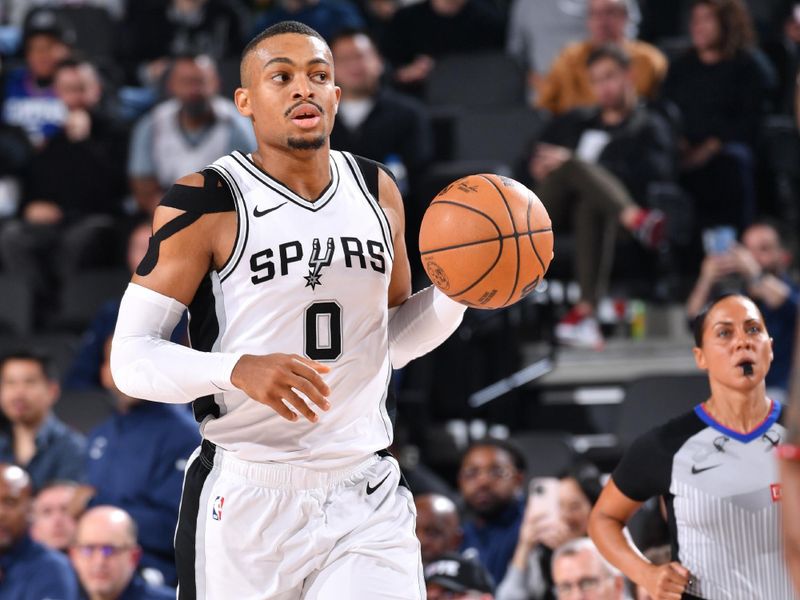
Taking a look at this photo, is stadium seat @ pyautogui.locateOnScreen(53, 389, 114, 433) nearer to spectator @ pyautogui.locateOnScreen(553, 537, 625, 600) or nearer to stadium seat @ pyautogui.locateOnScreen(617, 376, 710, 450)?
stadium seat @ pyautogui.locateOnScreen(617, 376, 710, 450)

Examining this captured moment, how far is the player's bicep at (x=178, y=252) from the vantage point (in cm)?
384

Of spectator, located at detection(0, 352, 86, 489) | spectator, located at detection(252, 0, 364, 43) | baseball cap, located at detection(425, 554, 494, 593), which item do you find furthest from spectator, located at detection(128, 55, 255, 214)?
baseball cap, located at detection(425, 554, 494, 593)

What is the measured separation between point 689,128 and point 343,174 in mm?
6093

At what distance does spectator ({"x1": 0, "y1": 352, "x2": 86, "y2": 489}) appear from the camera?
804 cm

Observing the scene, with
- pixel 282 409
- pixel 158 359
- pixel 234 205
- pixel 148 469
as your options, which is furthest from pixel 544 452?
pixel 282 409

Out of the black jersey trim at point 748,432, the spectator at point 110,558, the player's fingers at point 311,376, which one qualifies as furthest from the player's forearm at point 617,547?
the spectator at point 110,558

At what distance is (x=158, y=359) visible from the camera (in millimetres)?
3725

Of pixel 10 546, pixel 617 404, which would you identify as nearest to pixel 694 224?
pixel 617 404

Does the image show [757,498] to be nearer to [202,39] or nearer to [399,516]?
[399,516]

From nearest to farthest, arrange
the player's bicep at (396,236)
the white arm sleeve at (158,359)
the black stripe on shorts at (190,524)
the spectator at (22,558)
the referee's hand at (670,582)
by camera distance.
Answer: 1. the white arm sleeve at (158,359)
2. the black stripe on shorts at (190,524)
3. the player's bicep at (396,236)
4. the referee's hand at (670,582)
5. the spectator at (22,558)

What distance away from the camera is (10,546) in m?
7.03

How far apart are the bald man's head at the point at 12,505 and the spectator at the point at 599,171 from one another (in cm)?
335

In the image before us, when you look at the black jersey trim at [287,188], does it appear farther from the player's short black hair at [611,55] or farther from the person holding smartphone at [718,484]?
the player's short black hair at [611,55]

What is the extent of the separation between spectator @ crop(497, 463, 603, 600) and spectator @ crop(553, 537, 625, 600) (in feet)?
1.70
